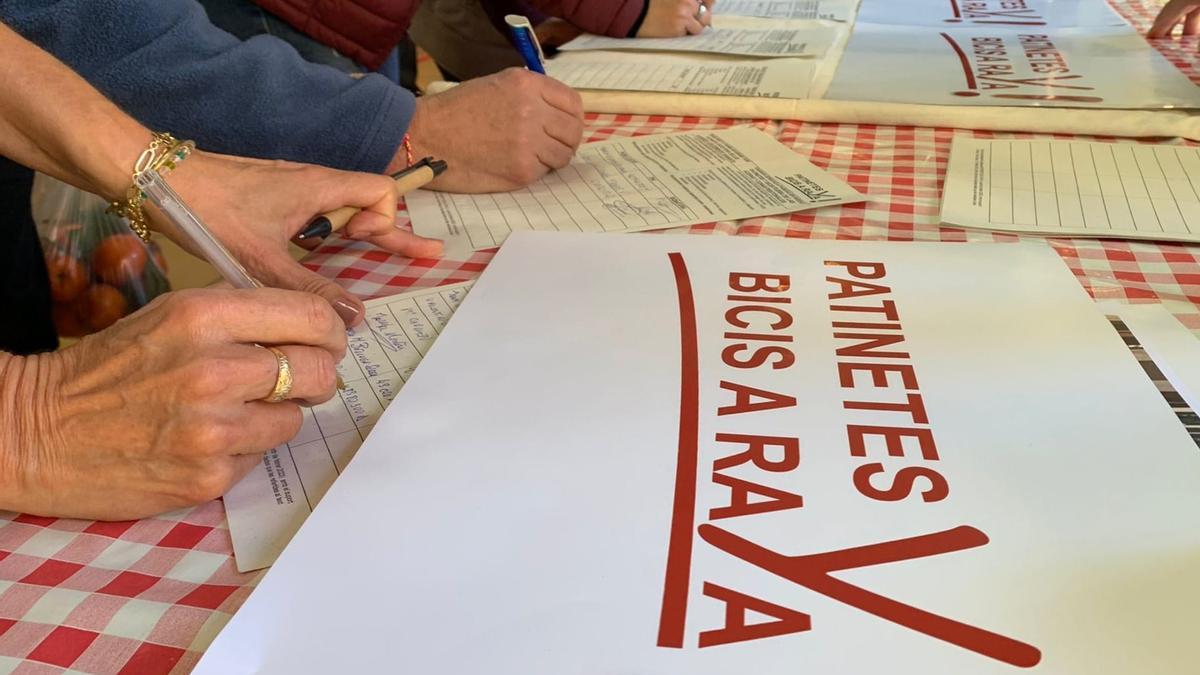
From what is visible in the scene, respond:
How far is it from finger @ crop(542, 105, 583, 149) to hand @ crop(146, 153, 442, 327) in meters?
0.19

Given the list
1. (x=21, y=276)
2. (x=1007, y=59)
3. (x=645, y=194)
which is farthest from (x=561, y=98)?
(x=21, y=276)

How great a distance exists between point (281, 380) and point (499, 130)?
43cm

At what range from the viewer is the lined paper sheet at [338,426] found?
417 millimetres

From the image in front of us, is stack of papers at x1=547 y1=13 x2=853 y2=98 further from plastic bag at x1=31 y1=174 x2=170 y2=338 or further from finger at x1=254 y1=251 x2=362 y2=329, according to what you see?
plastic bag at x1=31 y1=174 x2=170 y2=338

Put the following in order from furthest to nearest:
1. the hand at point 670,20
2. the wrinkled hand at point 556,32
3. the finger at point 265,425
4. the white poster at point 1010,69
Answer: the wrinkled hand at point 556,32 → the hand at point 670,20 → the white poster at point 1010,69 → the finger at point 265,425

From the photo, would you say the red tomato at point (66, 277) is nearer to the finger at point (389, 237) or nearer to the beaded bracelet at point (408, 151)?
the beaded bracelet at point (408, 151)

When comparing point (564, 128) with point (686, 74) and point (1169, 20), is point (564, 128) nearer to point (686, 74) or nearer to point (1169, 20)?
point (686, 74)

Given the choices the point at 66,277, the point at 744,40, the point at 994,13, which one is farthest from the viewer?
the point at 66,277

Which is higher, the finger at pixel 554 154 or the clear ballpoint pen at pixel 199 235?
the clear ballpoint pen at pixel 199 235

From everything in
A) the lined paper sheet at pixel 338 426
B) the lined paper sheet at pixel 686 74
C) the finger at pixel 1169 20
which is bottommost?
the lined paper sheet at pixel 338 426

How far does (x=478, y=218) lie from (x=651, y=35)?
0.62 meters

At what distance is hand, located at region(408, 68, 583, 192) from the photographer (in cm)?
81

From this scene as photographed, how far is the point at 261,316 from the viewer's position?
1.46ft

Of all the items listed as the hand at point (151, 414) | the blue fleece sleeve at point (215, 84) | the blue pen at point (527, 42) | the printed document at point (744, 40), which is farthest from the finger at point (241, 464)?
the printed document at point (744, 40)
